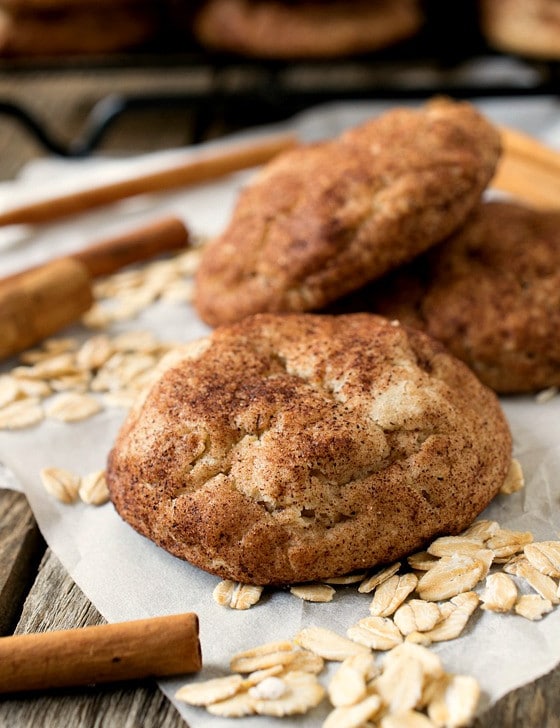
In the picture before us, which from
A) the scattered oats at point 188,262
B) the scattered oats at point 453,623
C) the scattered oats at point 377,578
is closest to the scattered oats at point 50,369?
the scattered oats at point 188,262

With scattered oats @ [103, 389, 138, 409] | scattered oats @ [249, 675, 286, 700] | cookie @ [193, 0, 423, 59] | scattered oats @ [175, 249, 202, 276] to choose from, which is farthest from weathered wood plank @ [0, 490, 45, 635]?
cookie @ [193, 0, 423, 59]

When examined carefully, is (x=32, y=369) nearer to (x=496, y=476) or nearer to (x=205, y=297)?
(x=205, y=297)

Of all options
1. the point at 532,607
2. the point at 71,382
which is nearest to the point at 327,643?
the point at 532,607

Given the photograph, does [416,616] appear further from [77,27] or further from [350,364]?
[77,27]

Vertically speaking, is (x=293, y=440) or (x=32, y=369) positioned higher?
(x=293, y=440)

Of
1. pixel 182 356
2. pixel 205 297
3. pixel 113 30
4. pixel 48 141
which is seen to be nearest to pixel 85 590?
pixel 182 356

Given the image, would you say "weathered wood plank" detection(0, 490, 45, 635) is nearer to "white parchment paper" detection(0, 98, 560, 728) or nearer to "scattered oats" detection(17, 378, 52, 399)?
"white parchment paper" detection(0, 98, 560, 728)
